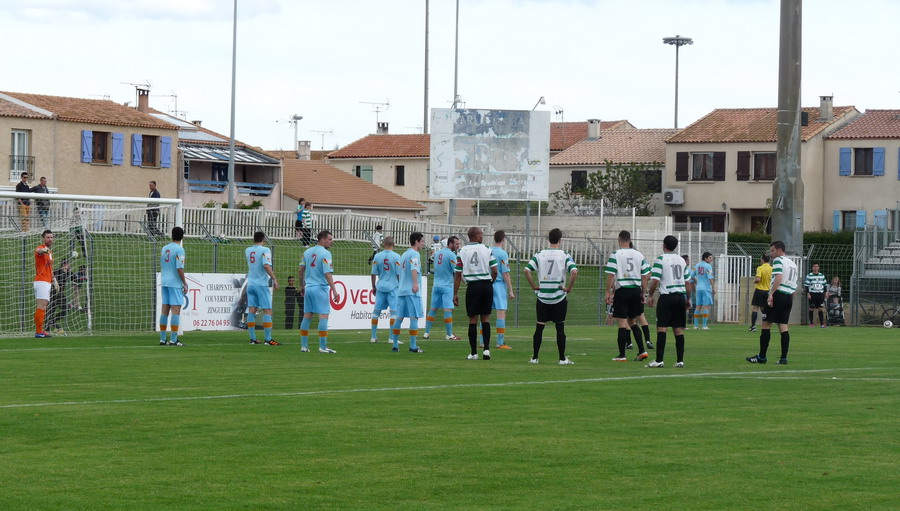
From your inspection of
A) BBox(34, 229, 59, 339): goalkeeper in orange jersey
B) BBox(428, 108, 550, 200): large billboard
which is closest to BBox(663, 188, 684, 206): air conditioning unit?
BBox(428, 108, 550, 200): large billboard

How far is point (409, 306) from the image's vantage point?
70.7 ft

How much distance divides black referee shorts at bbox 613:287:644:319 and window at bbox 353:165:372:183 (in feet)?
234

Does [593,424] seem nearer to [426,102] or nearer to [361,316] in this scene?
[361,316]

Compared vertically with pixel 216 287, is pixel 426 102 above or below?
above

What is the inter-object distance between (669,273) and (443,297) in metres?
6.18

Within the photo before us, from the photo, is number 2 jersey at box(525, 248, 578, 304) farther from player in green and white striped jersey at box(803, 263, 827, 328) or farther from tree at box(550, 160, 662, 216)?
tree at box(550, 160, 662, 216)

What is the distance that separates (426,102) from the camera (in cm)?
7456

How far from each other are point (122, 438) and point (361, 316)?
1872 cm

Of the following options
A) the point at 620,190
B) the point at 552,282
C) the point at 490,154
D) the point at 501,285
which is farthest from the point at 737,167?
the point at 552,282

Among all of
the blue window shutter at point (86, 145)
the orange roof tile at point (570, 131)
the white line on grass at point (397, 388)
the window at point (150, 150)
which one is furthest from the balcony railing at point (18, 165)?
the white line on grass at point (397, 388)

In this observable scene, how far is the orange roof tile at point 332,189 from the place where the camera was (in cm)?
7469

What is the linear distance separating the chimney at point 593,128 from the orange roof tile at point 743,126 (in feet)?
33.4

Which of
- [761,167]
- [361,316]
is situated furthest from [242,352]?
[761,167]

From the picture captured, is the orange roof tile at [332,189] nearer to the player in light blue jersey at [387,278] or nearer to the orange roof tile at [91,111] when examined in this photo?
the orange roof tile at [91,111]
